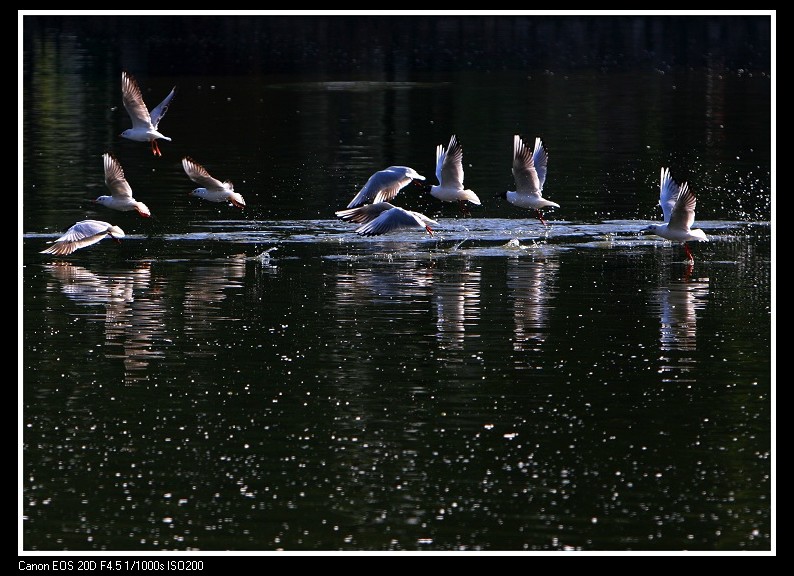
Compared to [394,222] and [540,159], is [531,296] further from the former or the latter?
[540,159]

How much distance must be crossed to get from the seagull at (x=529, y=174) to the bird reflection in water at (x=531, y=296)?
1.49 m

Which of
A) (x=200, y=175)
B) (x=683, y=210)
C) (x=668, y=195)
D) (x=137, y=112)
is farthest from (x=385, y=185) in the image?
(x=683, y=210)

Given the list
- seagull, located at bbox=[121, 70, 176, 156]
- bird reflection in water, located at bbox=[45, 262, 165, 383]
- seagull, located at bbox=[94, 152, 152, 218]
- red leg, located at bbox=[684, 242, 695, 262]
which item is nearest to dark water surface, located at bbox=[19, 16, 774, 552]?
bird reflection in water, located at bbox=[45, 262, 165, 383]

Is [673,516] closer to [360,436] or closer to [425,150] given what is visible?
[360,436]

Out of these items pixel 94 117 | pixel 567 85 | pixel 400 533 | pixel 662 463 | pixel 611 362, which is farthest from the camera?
pixel 567 85

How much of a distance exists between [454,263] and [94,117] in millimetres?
24496

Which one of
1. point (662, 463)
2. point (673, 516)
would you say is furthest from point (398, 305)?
point (673, 516)

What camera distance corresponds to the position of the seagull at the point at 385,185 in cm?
2503

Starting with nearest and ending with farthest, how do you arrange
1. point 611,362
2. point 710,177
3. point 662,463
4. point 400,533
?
point 400,533
point 662,463
point 611,362
point 710,177

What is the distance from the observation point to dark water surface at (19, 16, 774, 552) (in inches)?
497

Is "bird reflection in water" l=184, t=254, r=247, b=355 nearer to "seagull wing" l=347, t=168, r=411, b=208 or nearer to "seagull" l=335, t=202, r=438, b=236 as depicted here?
"seagull" l=335, t=202, r=438, b=236

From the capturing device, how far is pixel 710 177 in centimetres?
3384

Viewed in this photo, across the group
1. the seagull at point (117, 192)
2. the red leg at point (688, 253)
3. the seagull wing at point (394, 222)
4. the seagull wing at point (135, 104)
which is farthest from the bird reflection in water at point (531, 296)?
the seagull wing at point (135, 104)

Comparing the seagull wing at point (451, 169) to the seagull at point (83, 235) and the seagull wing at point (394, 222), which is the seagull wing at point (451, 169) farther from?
the seagull at point (83, 235)
